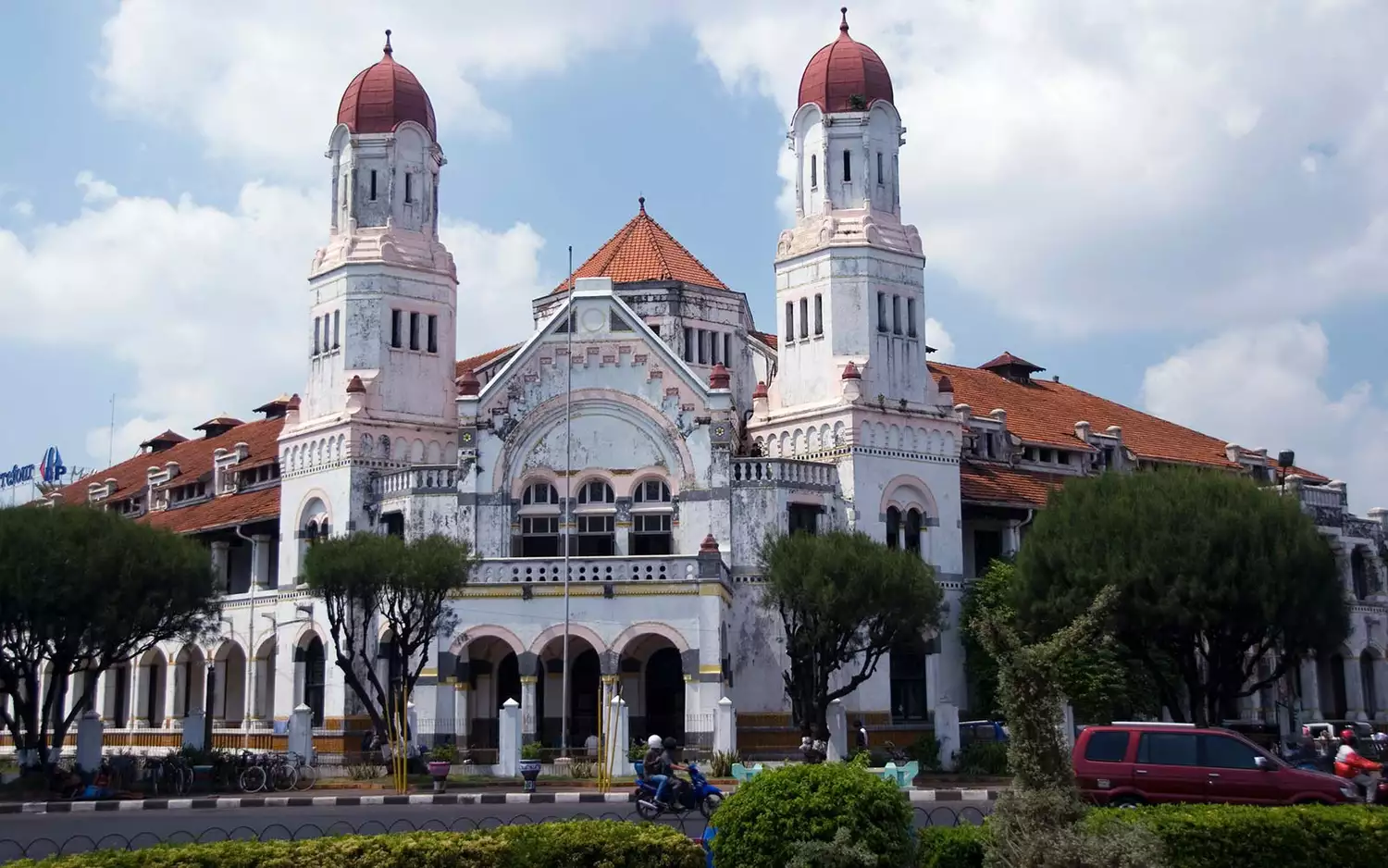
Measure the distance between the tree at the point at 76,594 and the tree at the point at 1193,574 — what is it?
77.8 feet

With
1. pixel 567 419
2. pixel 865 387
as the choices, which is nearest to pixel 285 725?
pixel 567 419

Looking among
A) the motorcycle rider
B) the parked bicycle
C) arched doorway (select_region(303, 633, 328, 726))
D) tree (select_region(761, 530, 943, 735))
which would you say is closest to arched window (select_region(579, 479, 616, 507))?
tree (select_region(761, 530, 943, 735))

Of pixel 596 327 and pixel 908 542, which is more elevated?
pixel 596 327

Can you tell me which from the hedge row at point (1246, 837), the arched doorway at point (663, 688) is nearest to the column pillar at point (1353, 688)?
the arched doorway at point (663, 688)

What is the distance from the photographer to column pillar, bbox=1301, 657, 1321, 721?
5953cm

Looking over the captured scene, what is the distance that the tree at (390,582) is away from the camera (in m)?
42.0

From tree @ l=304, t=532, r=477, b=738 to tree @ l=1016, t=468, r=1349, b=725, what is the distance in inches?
639

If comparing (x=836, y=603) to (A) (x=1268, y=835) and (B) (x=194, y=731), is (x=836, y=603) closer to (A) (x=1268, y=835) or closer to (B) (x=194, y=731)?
(B) (x=194, y=731)

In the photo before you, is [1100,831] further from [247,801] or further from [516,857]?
[247,801]

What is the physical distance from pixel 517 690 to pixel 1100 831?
34110mm

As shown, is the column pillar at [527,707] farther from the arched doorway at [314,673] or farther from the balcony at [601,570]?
the arched doorway at [314,673]

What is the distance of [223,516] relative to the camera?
2227 inches

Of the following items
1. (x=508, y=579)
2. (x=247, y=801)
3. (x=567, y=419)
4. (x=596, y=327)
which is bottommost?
(x=247, y=801)

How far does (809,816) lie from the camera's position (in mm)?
17641
